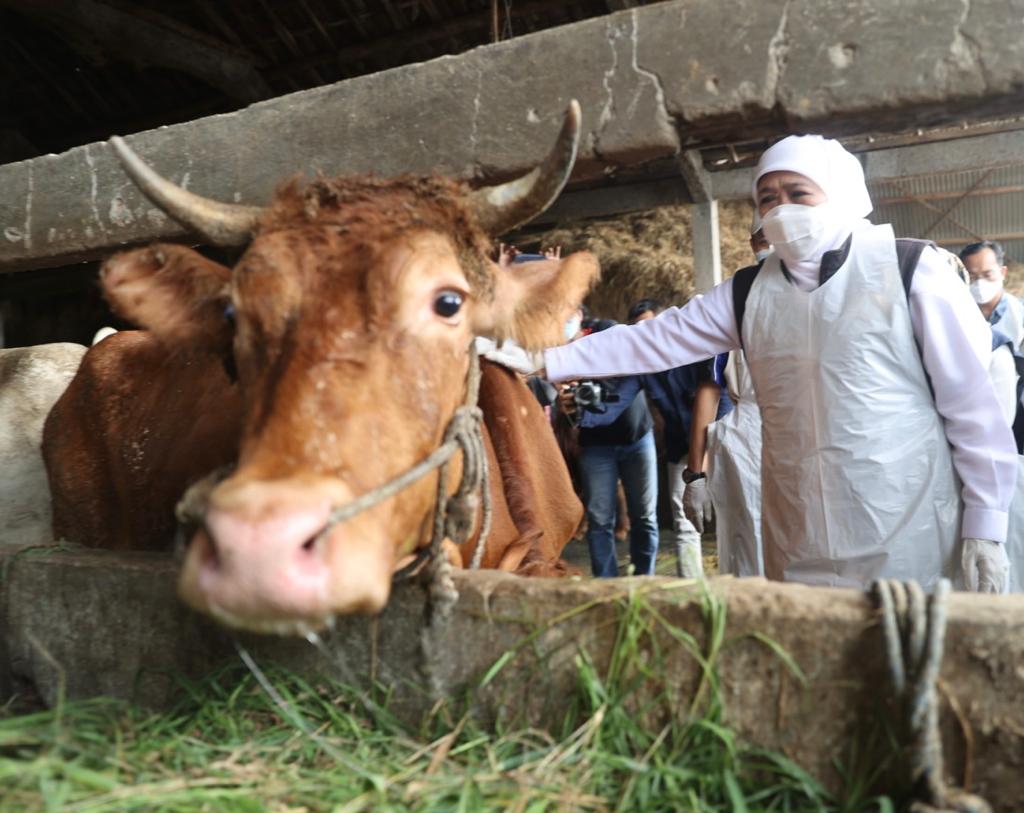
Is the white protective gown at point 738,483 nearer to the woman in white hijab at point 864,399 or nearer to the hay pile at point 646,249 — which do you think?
the woman in white hijab at point 864,399

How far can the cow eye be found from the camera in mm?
1890

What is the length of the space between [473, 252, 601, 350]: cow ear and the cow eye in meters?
0.35

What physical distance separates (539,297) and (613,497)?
3.09 meters

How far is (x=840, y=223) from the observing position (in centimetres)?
256

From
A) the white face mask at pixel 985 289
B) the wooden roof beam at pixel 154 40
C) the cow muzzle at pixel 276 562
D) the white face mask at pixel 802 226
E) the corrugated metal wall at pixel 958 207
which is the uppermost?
the wooden roof beam at pixel 154 40

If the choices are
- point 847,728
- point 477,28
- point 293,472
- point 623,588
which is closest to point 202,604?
point 293,472

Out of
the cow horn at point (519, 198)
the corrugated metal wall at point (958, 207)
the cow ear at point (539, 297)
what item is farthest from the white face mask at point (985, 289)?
the corrugated metal wall at point (958, 207)

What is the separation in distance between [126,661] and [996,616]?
6.66 feet

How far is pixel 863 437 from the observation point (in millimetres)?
2367

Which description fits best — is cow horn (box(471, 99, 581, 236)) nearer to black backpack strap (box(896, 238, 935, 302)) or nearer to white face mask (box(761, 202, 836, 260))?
white face mask (box(761, 202, 836, 260))

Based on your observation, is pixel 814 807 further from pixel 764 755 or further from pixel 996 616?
pixel 996 616

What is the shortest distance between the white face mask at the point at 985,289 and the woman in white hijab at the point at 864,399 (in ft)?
11.2

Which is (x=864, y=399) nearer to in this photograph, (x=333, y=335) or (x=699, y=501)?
(x=333, y=335)

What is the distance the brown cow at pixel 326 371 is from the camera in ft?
4.40
